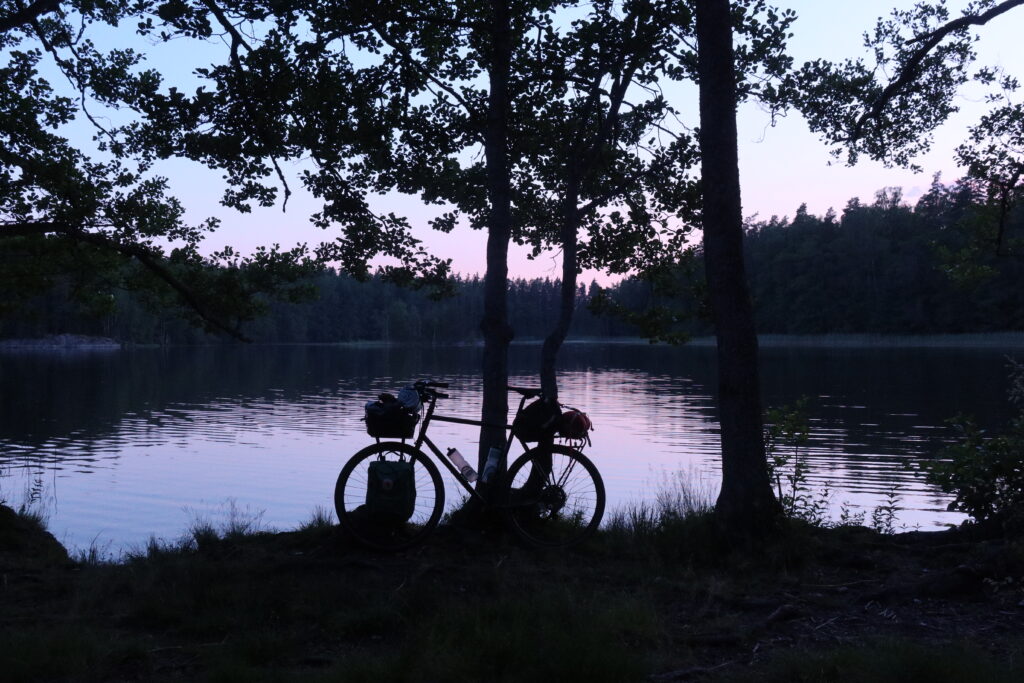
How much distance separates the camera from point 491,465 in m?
7.27

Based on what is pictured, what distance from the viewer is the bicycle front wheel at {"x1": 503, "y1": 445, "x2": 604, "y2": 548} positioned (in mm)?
7133

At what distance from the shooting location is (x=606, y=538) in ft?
24.1

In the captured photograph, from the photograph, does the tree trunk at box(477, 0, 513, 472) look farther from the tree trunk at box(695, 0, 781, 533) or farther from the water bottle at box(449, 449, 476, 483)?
the tree trunk at box(695, 0, 781, 533)

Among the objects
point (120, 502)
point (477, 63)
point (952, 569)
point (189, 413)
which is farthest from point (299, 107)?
point (189, 413)

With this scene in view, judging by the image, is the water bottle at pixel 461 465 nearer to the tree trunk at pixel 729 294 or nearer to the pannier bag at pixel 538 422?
the pannier bag at pixel 538 422

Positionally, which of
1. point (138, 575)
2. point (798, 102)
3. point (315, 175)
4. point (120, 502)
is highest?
point (798, 102)

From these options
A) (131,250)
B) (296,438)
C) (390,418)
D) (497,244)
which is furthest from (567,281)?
(296,438)

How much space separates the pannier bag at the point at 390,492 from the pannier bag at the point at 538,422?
0.94 m

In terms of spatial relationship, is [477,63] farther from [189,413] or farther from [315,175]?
[189,413]

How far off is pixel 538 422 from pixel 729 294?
180 cm

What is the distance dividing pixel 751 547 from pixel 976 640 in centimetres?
200

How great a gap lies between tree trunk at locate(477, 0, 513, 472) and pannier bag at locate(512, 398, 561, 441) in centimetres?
57

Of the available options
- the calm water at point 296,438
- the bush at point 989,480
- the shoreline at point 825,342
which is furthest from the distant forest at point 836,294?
the bush at point 989,480

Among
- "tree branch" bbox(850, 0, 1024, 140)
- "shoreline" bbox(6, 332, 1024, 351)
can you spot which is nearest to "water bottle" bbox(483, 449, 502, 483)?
"tree branch" bbox(850, 0, 1024, 140)
